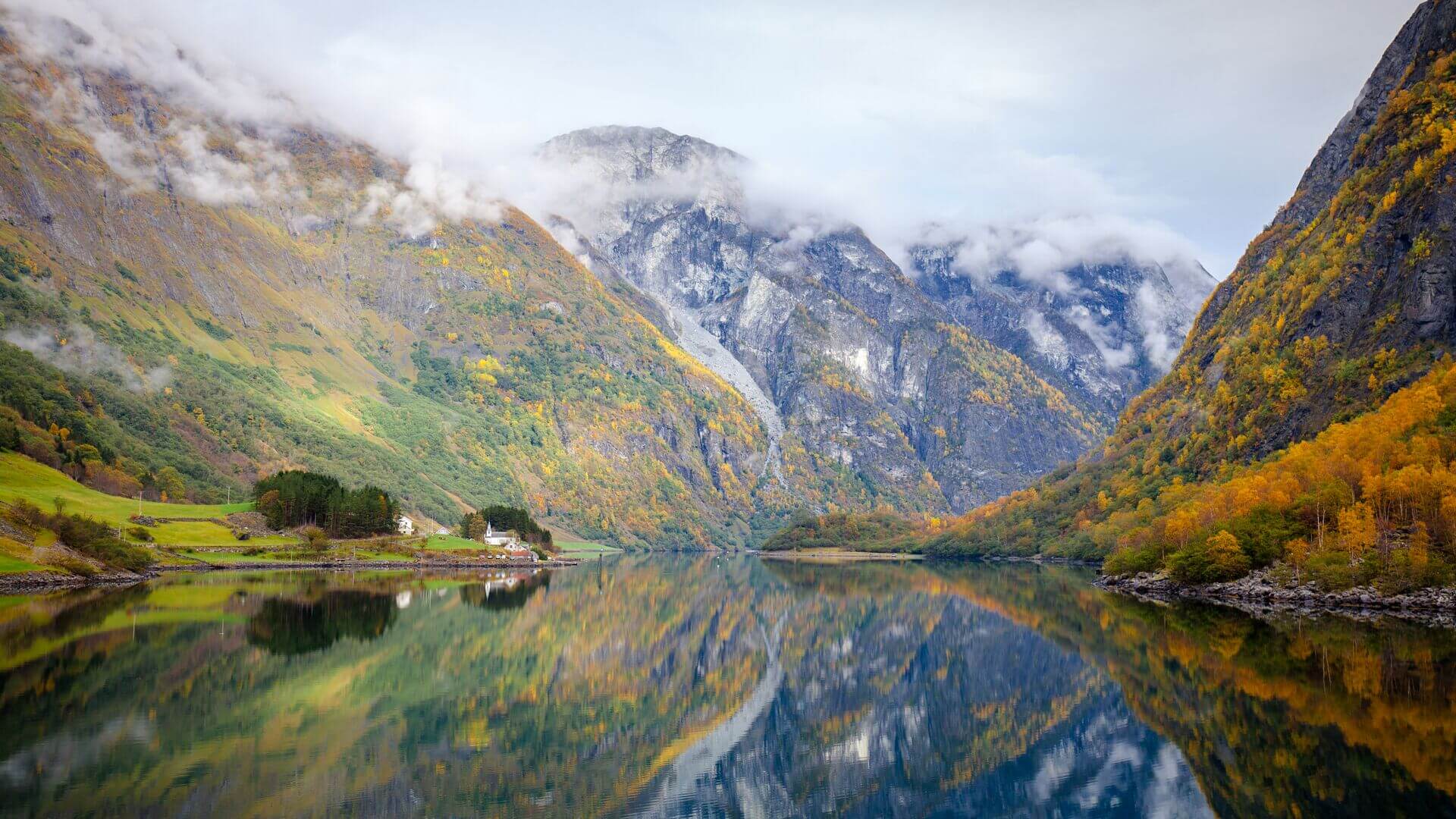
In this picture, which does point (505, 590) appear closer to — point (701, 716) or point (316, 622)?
point (316, 622)

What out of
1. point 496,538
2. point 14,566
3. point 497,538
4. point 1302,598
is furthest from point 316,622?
point 496,538

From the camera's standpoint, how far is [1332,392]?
330 ft

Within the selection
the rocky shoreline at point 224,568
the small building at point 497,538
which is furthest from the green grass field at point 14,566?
the small building at point 497,538

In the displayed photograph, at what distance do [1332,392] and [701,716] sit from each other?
3553 inches

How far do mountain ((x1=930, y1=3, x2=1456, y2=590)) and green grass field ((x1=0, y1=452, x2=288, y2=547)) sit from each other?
97.1 metres

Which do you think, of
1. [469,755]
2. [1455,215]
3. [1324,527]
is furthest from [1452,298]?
[469,755]

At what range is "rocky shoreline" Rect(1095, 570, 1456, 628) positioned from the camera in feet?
193

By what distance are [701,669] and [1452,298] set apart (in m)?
83.6

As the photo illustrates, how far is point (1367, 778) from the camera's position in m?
23.7

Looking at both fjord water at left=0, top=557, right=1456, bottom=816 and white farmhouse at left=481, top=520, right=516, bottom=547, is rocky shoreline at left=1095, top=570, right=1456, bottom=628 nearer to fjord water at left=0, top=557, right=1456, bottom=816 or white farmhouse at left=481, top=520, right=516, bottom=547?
fjord water at left=0, top=557, right=1456, bottom=816

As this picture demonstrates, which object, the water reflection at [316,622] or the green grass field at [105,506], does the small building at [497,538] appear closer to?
the green grass field at [105,506]

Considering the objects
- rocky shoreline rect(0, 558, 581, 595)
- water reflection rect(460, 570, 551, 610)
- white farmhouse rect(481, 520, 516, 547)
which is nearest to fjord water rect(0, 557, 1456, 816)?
rocky shoreline rect(0, 558, 581, 595)

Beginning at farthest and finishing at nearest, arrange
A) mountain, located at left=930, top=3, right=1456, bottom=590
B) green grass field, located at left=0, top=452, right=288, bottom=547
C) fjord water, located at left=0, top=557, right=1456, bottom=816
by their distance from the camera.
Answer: green grass field, located at left=0, top=452, right=288, bottom=547
mountain, located at left=930, top=3, right=1456, bottom=590
fjord water, located at left=0, top=557, right=1456, bottom=816

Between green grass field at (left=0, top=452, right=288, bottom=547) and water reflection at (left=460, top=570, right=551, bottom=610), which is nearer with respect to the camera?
water reflection at (left=460, top=570, right=551, bottom=610)
